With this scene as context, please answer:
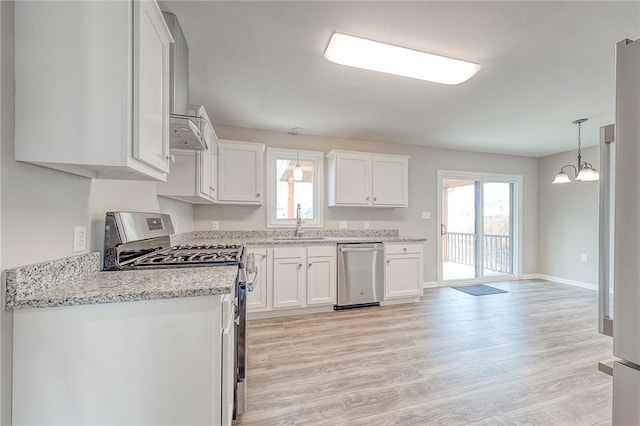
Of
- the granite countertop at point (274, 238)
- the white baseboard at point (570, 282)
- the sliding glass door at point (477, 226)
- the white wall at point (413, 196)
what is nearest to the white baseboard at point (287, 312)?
the granite countertop at point (274, 238)

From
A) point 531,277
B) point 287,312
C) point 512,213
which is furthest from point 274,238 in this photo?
point 531,277

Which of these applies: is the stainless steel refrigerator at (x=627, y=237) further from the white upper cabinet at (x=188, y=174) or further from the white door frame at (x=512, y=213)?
the white door frame at (x=512, y=213)

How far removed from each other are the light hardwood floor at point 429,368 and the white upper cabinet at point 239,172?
4.90 feet

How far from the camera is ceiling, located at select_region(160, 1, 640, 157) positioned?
1666mm

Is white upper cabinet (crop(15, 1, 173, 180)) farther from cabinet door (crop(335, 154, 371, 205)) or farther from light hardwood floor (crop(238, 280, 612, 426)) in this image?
cabinet door (crop(335, 154, 371, 205))

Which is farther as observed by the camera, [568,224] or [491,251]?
[491,251]

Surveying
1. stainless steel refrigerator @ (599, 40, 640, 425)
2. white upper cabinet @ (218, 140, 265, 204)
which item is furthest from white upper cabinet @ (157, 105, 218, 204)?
stainless steel refrigerator @ (599, 40, 640, 425)

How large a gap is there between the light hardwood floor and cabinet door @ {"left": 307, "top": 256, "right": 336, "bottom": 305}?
0.20m

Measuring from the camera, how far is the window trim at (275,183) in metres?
3.86

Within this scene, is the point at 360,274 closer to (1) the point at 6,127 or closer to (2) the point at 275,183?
(2) the point at 275,183

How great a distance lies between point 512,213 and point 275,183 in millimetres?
4589

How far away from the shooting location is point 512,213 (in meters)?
5.30

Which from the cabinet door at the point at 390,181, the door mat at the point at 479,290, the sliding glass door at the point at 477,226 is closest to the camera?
the cabinet door at the point at 390,181

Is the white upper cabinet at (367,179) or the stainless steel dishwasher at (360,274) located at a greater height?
the white upper cabinet at (367,179)
